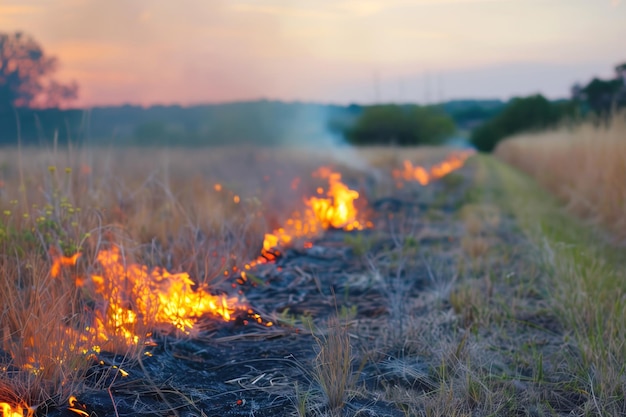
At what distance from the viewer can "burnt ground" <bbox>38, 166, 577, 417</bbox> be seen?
3092 mm

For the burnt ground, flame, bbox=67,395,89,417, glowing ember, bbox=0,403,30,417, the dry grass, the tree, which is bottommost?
the burnt ground

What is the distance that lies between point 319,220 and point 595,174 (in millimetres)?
4882

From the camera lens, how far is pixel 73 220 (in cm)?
492

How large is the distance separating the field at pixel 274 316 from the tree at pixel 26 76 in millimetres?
1623

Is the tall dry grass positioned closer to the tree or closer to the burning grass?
the burning grass

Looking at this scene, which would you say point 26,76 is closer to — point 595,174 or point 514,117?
point 595,174

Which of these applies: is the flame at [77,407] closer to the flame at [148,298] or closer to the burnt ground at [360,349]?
the burnt ground at [360,349]

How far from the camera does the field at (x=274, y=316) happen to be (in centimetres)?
309

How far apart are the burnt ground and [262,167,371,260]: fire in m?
0.25

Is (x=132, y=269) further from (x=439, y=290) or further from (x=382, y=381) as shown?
(x=439, y=290)

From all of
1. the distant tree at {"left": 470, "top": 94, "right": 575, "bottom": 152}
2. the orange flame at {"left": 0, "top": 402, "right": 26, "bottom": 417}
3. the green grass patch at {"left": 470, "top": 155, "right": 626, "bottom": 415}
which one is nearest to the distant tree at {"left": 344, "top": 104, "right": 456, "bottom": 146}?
the green grass patch at {"left": 470, "top": 155, "right": 626, "bottom": 415}

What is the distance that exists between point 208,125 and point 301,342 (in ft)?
19.7

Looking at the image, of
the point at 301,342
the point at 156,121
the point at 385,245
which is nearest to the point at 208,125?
the point at 156,121

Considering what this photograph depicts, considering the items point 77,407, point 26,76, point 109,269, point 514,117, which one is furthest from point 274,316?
point 514,117
